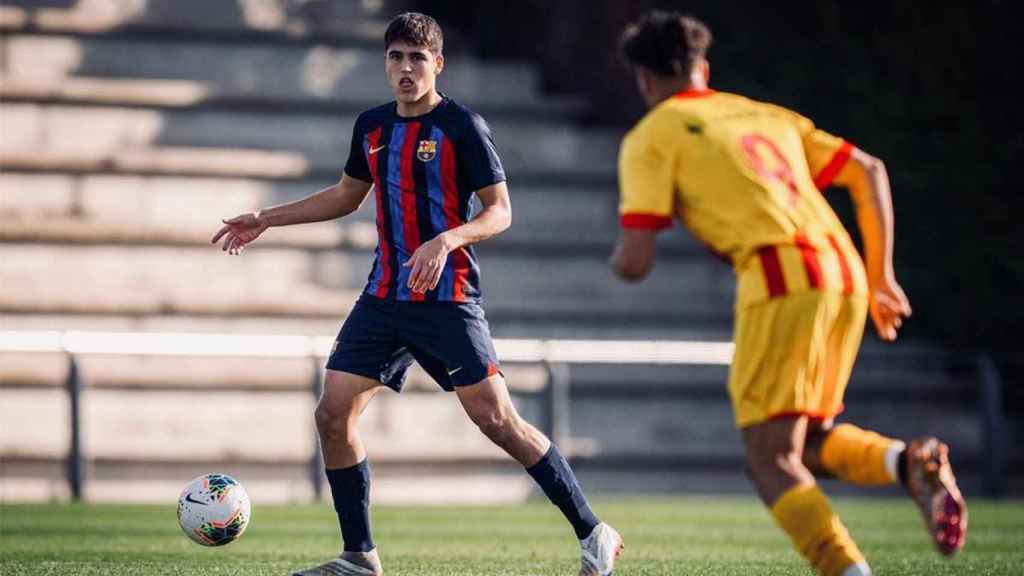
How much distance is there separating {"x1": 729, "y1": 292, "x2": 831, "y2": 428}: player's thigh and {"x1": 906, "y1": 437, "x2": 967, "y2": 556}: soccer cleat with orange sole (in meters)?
0.34

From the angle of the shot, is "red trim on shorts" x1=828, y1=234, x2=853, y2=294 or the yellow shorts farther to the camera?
"red trim on shorts" x1=828, y1=234, x2=853, y2=294

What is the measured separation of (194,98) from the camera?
55.4 ft

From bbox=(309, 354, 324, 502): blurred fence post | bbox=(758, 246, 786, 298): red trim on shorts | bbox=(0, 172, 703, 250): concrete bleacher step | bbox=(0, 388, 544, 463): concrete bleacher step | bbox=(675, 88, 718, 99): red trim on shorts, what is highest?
bbox=(675, 88, 718, 99): red trim on shorts

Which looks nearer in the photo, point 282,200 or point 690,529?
point 690,529

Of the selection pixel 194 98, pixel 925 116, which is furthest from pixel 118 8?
pixel 925 116

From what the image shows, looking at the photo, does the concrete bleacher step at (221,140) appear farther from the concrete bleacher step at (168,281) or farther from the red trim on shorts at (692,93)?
the red trim on shorts at (692,93)

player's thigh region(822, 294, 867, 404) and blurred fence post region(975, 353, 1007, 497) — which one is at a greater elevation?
player's thigh region(822, 294, 867, 404)

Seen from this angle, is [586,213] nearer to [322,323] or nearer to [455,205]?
[322,323]

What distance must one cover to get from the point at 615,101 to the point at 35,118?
5.26m

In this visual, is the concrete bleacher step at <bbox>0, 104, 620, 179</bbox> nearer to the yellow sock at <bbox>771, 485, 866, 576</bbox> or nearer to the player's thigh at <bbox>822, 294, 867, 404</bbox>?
the player's thigh at <bbox>822, 294, 867, 404</bbox>

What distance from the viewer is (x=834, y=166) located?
5.65 m

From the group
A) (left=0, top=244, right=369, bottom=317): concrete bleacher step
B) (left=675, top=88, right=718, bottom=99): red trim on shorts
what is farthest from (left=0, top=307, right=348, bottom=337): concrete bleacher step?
(left=675, top=88, right=718, bottom=99): red trim on shorts

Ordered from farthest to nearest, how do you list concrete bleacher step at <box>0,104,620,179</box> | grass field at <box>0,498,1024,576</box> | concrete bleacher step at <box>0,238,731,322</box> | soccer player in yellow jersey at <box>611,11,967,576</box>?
1. concrete bleacher step at <box>0,104,620,179</box>
2. concrete bleacher step at <box>0,238,731,322</box>
3. grass field at <box>0,498,1024,576</box>
4. soccer player in yellow jersey at <box>611,11,967,576</box>

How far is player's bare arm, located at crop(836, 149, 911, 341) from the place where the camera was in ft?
18.3
